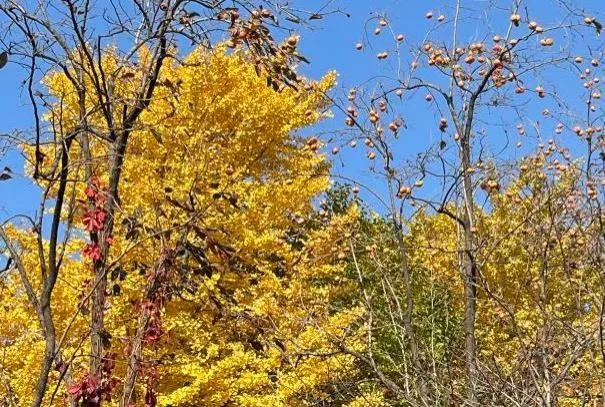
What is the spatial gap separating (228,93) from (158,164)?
2.38 meters

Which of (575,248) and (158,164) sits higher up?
(158,164)

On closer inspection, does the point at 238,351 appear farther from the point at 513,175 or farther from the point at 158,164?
the point at 513,175

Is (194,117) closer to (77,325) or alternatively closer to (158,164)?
(158,164)

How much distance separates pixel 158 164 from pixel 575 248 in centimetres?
635

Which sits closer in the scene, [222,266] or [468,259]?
[468,259]

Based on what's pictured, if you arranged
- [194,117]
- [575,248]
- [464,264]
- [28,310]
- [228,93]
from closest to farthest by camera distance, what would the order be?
1. [575,248]
2. [464,264]
3. [28,310]
4. [194,117]
5. [228,93]

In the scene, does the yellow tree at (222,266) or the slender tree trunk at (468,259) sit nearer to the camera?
the slender tree trunk at (468,259)

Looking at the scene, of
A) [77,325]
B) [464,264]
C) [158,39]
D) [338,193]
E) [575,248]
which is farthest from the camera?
[338,193]

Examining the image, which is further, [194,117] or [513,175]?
[194,117]

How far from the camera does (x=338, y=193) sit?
18.8 meters

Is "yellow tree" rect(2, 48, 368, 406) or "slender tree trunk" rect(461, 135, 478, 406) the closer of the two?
"slender tree trunk" rect(461, 135, 478, 406)

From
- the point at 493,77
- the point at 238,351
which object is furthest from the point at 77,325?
the point at 493,77

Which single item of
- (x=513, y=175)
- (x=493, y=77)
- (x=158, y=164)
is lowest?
(x=513, y=175)

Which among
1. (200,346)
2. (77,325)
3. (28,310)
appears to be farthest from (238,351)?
(28,310)
